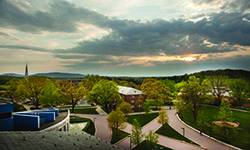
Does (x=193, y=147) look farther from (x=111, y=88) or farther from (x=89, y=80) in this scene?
(x=89, y=80)

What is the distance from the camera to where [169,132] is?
5512 centimetres

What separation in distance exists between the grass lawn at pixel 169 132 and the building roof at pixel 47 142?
2767 cm

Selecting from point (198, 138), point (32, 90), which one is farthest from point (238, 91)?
point (32, 90)

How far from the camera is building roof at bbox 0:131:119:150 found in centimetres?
1972

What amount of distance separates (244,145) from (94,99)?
39.3 m

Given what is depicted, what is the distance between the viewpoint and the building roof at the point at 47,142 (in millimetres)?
19716

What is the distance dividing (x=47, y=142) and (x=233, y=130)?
141 feet

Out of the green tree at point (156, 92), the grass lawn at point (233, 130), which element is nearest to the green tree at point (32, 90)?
the green tree at point (156, 92)

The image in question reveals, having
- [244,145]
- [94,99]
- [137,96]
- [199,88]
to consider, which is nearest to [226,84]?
[137,96]

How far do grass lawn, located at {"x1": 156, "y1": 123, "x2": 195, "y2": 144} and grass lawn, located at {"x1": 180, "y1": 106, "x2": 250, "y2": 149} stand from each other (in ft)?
18.1

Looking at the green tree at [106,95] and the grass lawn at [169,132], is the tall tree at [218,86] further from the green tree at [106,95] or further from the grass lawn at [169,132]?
the grass lawn at [169,132]

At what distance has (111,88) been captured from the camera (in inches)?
2879

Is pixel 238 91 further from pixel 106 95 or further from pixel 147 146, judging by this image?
pixel 147 146

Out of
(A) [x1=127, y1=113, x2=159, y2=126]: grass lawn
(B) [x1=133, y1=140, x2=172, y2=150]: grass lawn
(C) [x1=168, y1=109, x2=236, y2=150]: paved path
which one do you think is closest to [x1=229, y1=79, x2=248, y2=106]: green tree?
(A) [x1=127, y1=113, x2=159, y2=126]: grass lawn
